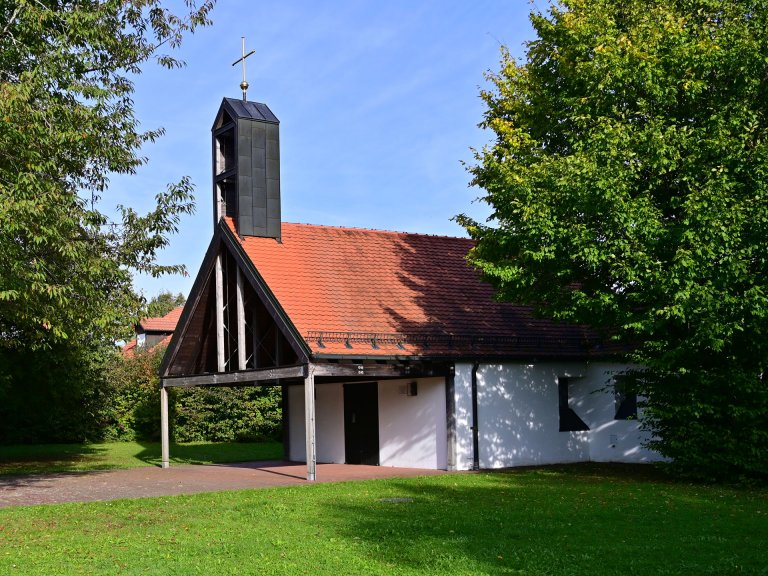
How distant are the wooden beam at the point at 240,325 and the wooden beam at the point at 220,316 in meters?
0.72

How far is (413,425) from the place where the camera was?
21406 millimetres

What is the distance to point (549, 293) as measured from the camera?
17500mm

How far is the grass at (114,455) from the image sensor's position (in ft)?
80.5

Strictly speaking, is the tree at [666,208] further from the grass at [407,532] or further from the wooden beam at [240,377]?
the wooden beam at [240,377]

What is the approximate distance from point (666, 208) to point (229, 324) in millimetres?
10921

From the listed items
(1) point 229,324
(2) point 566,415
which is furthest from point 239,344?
(2) point 566,415

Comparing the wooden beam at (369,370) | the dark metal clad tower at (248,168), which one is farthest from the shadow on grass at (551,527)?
the dark metal clad tower at (248,168)

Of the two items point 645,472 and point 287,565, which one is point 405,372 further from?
point 287,565

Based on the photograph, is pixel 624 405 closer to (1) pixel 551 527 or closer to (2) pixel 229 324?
(2) pixel 229 324

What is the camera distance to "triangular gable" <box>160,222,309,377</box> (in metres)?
20.1

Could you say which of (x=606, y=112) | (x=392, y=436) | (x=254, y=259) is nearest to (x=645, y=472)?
(x=392, y=436)

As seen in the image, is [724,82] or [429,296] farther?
[429,296]

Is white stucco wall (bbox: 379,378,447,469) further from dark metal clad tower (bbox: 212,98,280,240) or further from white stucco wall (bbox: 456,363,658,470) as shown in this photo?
dark metal clad tower (bbox: 212,98,280,240)

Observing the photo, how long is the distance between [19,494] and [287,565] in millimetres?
9885
